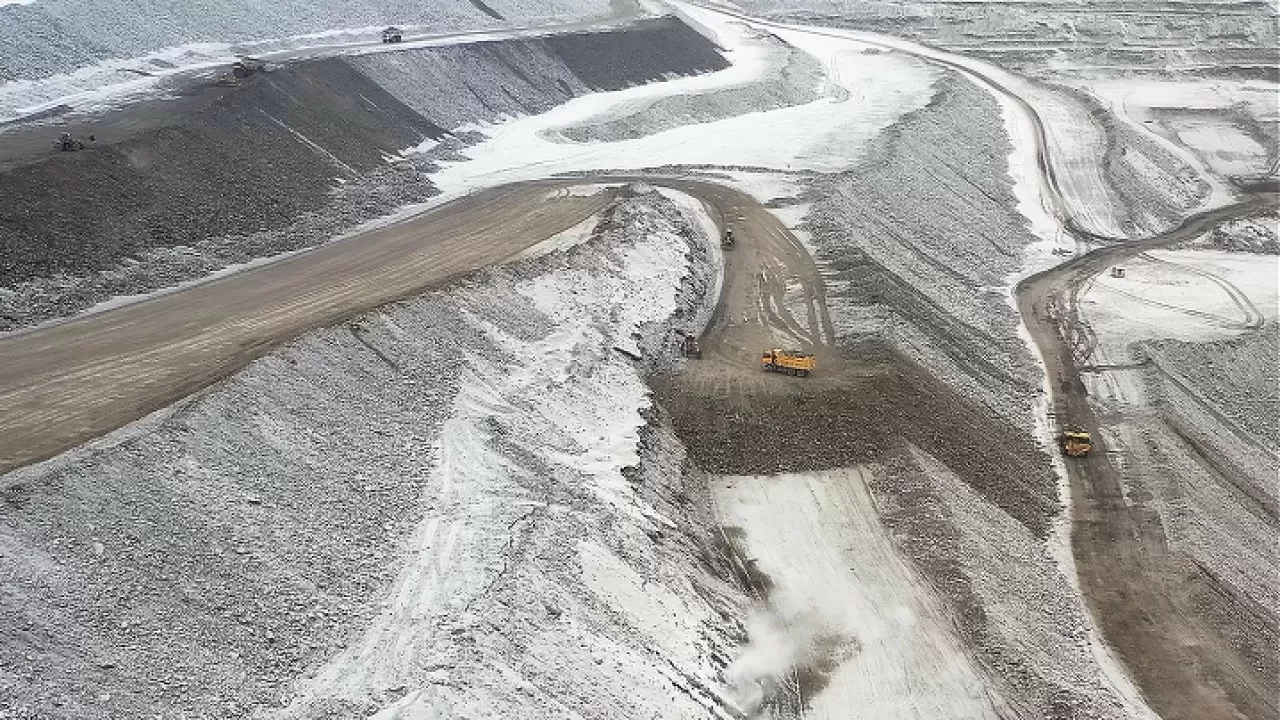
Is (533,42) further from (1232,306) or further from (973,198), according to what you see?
(1232,306)

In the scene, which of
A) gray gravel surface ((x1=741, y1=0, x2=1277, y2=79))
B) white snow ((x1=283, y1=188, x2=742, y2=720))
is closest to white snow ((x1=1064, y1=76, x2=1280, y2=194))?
gray gravel surface ((x1=741, y1=0, x2=1277, y2=79))

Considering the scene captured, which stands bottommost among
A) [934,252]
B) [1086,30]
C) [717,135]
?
[934,252]

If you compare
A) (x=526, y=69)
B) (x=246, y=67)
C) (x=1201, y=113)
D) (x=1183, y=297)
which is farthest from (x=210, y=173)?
(x=1201, y=113)

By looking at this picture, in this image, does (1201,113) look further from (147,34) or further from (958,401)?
(147,34)

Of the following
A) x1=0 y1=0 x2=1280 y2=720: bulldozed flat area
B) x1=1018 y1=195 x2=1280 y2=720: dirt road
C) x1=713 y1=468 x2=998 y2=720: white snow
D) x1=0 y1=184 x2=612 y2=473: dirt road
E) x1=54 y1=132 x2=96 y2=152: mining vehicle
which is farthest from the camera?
x1=54 y1=132 x2=96 y2=152: mining vehicle

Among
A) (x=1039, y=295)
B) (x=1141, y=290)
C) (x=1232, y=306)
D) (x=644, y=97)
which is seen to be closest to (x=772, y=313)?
(x=1039, y=295)

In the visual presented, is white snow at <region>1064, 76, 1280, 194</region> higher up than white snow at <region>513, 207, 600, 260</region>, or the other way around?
white snow at <region>1064, 76, 1280, 194</region>

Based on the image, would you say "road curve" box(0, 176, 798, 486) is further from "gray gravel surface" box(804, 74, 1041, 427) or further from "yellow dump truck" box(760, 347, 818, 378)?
"yellow dump truck" box(760, 347, 818, 378)

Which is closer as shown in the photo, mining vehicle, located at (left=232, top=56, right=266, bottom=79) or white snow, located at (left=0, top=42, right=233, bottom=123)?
white snow, located at (left=0, top=42, right=233, bottom=123)
